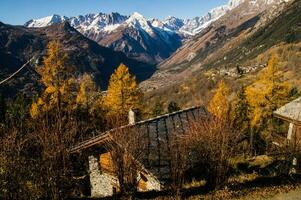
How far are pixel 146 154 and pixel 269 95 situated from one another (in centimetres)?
3198

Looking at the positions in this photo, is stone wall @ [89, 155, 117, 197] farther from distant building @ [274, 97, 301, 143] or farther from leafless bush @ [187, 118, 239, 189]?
distant building @ [274, 97, 301, 143]

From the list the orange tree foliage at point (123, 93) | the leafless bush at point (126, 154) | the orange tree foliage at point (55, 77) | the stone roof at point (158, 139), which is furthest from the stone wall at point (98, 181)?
the orange tree foliage at point (123, 93)

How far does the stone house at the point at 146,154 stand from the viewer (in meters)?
22.6

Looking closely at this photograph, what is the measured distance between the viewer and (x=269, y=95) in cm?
5144

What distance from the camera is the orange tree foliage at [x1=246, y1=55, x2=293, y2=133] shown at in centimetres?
5116

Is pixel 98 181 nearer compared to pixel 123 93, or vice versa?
pixel 98 181

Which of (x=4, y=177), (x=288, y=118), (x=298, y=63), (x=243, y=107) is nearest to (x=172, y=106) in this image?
(x=243, y=107)

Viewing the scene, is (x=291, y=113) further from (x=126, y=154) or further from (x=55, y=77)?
(x=55, y=77)

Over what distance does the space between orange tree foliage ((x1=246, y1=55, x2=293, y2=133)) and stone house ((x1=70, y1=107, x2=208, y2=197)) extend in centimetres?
2090

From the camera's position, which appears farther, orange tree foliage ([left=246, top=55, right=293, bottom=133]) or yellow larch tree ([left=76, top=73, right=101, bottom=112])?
yellow larch tree ([left=76, top=73, right=101, bottom=112])

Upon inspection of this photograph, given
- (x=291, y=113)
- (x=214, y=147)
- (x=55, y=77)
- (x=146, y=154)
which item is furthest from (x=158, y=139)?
(x=55, y=77)

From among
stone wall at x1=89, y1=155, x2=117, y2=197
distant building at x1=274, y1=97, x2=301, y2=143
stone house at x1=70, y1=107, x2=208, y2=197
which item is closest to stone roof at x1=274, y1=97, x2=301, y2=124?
distant building at x1=274, y1=97, x2=301, y2=143

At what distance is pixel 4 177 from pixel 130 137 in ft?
17.5

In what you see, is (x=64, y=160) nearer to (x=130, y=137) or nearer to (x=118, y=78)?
(x=130, y=137)
